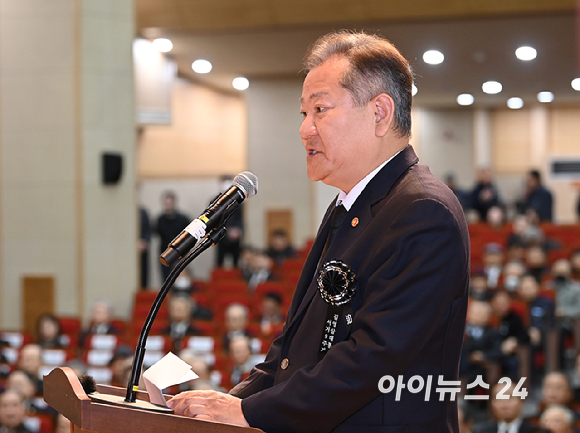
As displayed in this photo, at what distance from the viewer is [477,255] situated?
9055 mm

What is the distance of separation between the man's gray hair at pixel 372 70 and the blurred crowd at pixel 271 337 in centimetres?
310

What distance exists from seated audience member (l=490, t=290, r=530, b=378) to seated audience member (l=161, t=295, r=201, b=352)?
2.76 meters

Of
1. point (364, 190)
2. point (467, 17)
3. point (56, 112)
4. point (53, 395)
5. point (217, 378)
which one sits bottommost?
point (217, 378)

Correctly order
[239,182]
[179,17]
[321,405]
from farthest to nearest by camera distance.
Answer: [179,17]
[239,182]
[321,405]

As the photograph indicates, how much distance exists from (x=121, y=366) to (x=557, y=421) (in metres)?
3.11

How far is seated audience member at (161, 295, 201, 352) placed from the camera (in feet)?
22.9

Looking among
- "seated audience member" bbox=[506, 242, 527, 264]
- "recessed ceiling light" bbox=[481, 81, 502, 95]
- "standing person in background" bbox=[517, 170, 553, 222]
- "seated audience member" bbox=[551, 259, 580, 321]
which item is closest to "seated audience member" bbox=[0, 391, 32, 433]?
"seated audience member" bbox=[551, 259, 580, 321]

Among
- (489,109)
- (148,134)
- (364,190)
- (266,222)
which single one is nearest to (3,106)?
(266,222)

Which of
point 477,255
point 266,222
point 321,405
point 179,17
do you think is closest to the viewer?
point 321,405

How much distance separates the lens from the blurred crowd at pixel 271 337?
520 cm

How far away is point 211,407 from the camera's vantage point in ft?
4.64

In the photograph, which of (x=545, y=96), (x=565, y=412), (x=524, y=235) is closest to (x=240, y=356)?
(x=565, y=412)

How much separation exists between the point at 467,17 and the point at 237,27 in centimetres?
304

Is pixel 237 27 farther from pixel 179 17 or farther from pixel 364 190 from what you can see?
pixel 364 190
